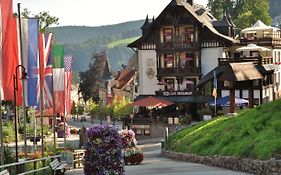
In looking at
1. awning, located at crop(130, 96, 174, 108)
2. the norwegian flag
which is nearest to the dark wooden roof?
awning, located at crop(130, 96, 174, 108)

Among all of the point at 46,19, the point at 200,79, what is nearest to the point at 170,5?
the point at 200,79

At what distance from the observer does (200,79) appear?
65625 millimetres

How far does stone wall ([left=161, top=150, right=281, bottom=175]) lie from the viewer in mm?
23480

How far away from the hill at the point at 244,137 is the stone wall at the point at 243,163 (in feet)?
0.86

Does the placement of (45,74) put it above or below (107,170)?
above

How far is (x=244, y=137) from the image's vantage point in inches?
1128

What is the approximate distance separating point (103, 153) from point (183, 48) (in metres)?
48.0

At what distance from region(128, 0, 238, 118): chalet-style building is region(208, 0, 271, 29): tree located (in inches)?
1291

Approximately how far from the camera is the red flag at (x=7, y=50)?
2108 cm

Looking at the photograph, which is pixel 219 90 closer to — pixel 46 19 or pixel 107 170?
pixel 46 19

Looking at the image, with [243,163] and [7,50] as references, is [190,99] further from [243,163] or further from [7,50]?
[7,50]

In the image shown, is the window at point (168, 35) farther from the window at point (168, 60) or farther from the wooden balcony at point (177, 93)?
the wooden balcony at point (177, 93)

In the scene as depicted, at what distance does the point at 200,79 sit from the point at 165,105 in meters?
7.93

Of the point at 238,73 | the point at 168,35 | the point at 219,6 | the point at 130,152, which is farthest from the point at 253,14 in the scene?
the point at 130,152
